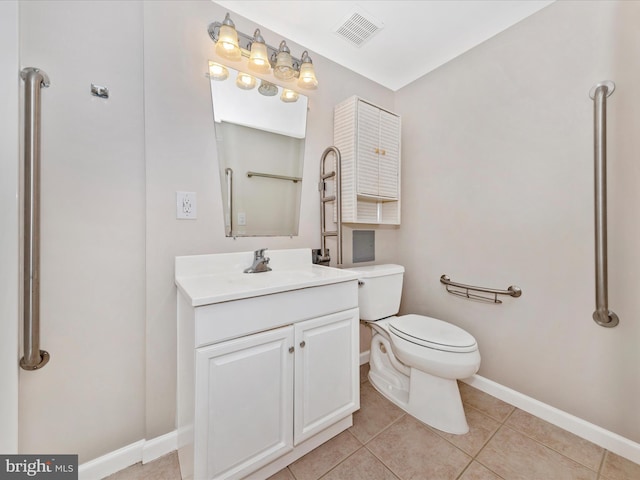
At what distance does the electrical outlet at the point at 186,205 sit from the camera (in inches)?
46.9

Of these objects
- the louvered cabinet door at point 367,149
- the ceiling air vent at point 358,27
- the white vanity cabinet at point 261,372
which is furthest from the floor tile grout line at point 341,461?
the ceiling air vent at point 358,27

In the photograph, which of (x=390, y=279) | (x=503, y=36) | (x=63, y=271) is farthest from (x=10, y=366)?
A: (x=503, y=36)

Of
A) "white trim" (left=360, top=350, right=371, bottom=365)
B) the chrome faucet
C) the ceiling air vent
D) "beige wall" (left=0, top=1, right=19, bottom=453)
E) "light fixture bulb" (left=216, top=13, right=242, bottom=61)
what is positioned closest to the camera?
"beige wall" (left=0, top=1, right=19, bottom=453)

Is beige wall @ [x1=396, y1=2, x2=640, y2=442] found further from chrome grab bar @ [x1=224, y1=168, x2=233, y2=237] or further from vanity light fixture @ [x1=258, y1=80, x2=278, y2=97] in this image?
chrome grab bar @ [x1=224, y1=168, x2=233, y2=237]

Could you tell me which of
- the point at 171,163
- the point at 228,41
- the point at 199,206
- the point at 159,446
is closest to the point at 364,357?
the point at 159,446

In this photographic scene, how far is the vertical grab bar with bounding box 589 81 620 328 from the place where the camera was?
1.10 m

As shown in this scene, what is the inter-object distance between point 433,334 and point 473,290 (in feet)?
1.56

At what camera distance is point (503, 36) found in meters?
1.47

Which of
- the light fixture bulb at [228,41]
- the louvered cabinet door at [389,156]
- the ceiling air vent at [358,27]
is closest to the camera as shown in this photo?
the light fixture bulb at [228,41]

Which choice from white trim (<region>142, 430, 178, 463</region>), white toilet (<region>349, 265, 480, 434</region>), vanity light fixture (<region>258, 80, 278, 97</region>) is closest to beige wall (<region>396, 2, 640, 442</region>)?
white toilet (<region>349, 265, 480, 434</region>)

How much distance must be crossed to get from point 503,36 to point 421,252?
1402mm

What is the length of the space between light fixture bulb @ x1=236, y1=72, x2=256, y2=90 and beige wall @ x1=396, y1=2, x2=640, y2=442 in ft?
4.18

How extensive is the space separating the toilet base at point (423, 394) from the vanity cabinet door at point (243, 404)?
0.74 meters

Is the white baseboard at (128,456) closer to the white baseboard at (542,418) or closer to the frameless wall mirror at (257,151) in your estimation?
the white baseboard at (542,418)
